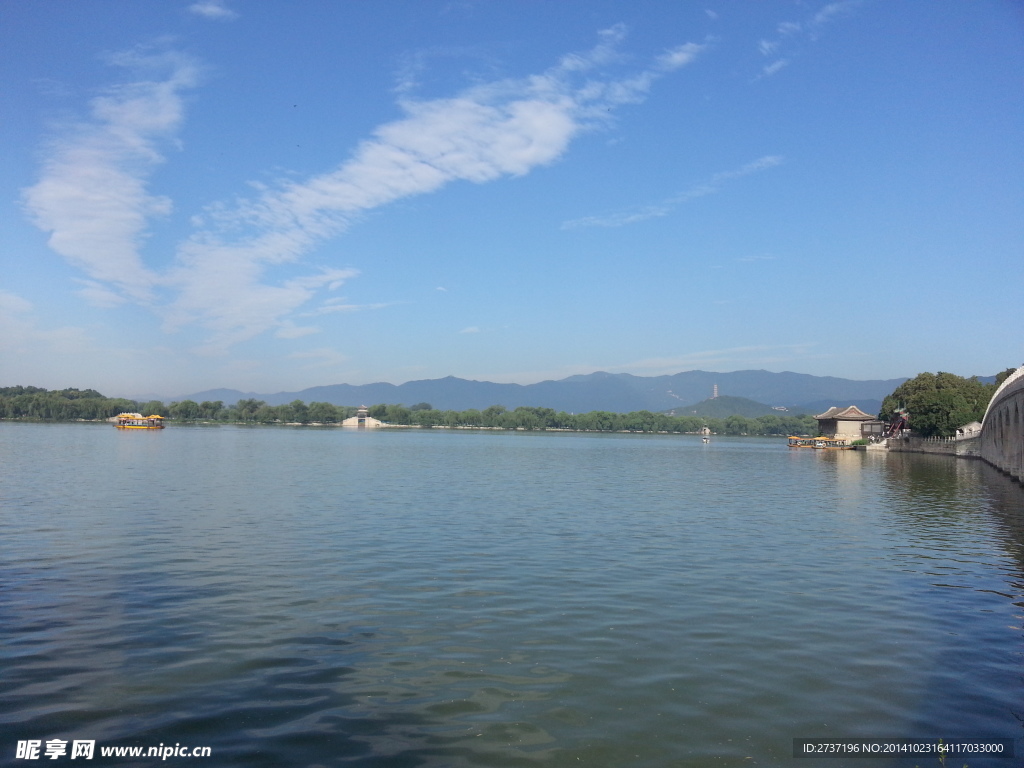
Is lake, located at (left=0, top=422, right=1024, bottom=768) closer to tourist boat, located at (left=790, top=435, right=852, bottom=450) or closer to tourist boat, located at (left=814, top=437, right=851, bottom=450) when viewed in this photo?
tourist boat, located at (left=814, top=437, right=851, bottom=450)

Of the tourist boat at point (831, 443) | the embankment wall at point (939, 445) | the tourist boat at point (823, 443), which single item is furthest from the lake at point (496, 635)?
the tourist boat at point (823, 443)

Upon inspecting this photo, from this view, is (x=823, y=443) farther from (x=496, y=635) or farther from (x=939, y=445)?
(x=496, y=635)

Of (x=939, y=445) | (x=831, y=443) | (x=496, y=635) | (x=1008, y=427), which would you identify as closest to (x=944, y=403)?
(x=939, y=445)

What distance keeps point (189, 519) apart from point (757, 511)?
87.2ft

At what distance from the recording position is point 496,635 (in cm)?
1347

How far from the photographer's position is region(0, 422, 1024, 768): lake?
913 centimetres

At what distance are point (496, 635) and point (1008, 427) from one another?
6108cm

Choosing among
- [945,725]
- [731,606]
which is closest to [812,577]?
[731,606]

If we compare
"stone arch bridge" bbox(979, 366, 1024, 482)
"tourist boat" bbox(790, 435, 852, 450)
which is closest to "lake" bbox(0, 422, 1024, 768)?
"stone arch bridge" bbox(979, 366, 1024, 482)

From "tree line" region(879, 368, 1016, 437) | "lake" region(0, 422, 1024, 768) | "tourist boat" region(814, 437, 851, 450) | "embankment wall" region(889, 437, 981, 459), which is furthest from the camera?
"tourist boat" region(814, 437, 851, 450)

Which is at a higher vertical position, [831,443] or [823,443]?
[831,443]

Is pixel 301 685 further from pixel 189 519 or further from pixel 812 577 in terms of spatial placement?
pixel 189 519

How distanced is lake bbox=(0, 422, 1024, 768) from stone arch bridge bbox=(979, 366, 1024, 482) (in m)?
26.6

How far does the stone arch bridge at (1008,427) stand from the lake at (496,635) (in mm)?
26573
